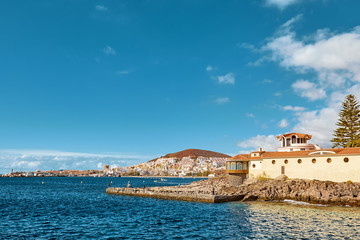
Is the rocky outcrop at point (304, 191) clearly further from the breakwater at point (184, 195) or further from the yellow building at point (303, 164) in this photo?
the breakwater at point (184, 195)

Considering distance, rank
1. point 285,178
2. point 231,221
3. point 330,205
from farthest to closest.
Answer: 1. point 285,178
2. point 330,205
3. point 231,221

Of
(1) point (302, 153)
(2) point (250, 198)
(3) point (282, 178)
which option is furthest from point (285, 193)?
(1) point (302, 153)

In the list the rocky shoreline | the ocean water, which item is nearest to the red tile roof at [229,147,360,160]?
the rocky shoreline

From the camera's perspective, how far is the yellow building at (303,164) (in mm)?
47719

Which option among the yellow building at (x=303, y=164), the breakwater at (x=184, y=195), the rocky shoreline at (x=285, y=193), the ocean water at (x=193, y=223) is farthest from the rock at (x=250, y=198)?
the yellow building at (x=303, y=164)

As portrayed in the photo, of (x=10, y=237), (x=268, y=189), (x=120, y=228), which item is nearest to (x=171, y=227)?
(x=120, y=228)

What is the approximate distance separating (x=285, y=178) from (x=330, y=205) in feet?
41.1

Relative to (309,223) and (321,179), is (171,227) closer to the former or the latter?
(309,223)

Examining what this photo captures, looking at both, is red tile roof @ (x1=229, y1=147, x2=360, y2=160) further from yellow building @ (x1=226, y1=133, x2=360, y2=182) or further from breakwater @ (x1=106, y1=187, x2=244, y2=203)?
breakwater @ (x1=106, y1=187, x2=244, y2=203)

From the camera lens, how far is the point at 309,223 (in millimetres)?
30266

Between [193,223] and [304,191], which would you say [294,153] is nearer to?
[304,191]

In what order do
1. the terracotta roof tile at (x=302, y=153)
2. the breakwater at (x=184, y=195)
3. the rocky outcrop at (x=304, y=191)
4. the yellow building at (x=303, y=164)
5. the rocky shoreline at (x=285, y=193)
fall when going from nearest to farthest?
the rocky outcrop at (x=304, y=191)
the rocky shoreline at (x=285, y=193)
the breakwater at (x=184, y=195)
the yellow building at (x=303, y=164)
the terracotta roof tile at (x=302, y=153)

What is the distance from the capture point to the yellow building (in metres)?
47.7

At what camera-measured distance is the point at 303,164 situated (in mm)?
52719
